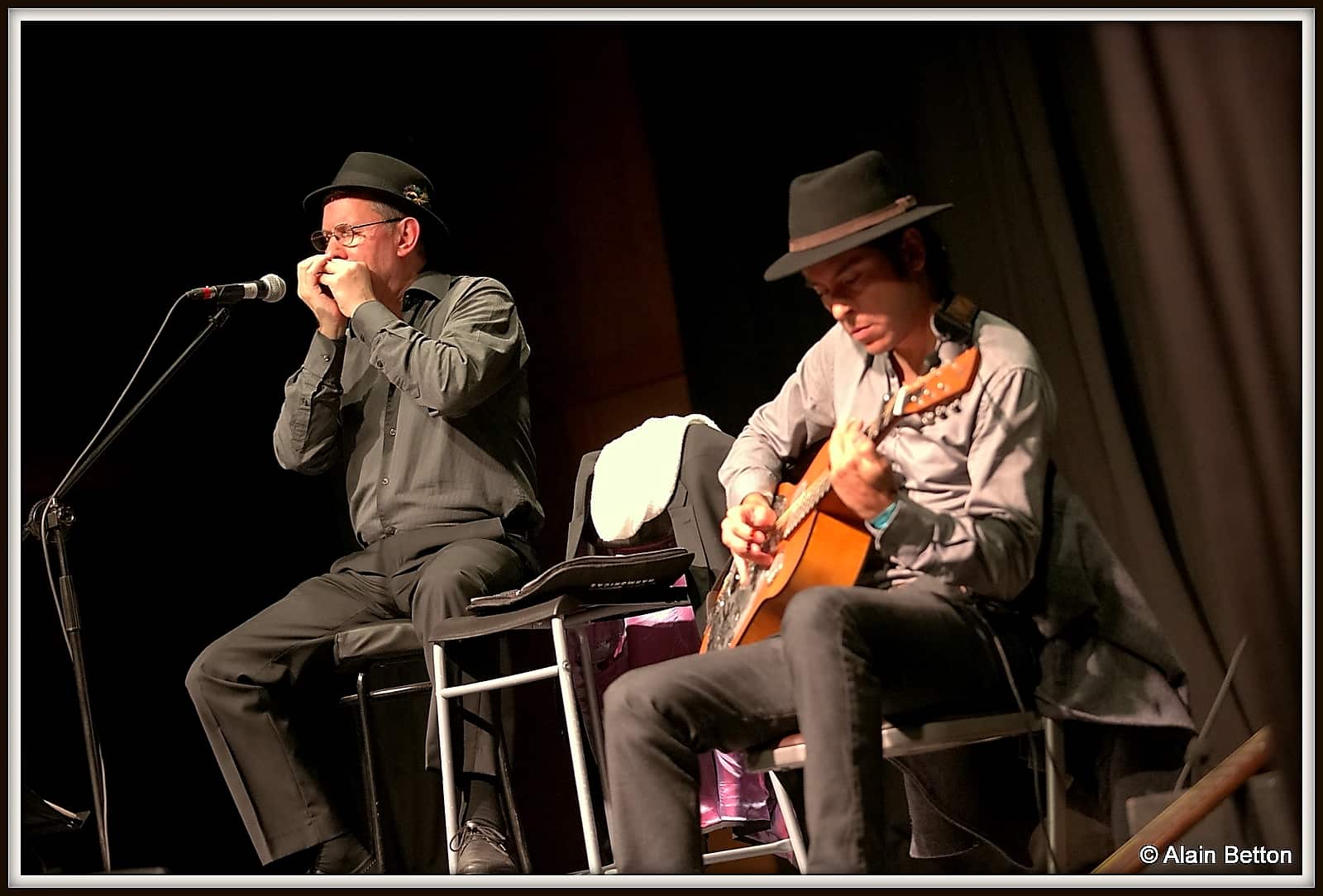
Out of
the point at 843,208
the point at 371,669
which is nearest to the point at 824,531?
the point at 843,208

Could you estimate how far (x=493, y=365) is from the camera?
101 inches

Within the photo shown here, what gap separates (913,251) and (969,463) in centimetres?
35

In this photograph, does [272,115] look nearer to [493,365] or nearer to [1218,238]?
[493,365]

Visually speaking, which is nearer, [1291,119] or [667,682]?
[1291,119]

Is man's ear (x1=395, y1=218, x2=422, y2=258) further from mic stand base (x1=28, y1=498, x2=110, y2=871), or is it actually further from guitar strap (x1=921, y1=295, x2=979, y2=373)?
guitar strap (x1=921, y1=295, x2=979, y2=373)

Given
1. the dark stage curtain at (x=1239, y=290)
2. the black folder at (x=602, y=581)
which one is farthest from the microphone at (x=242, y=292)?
the dark stage curtain at (x=1239, y=290)

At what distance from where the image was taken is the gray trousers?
7.89ft

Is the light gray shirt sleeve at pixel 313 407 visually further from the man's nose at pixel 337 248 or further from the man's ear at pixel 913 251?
the man's ear at pixel 913 251

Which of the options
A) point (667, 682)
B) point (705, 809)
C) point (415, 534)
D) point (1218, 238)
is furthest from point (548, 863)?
point (1218, 238)

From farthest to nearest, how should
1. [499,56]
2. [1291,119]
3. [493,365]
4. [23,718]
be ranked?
[499,56] → [23,718] → [493,365] → [1291,119]

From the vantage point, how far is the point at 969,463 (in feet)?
5.90

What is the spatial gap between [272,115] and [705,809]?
2501mm

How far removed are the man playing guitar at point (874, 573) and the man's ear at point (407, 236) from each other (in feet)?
3.82

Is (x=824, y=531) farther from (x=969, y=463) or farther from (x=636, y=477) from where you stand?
(x=636, y=477)
